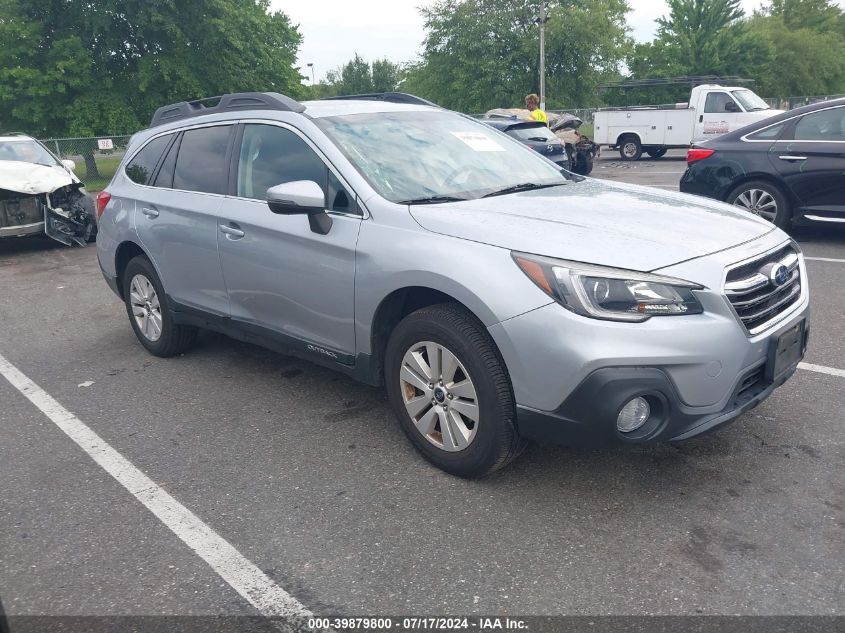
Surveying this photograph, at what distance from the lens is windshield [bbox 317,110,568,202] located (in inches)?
145

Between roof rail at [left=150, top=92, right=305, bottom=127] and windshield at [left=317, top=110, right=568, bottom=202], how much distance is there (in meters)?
0.34

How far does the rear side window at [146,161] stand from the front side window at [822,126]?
6.29m

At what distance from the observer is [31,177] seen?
32.4ft

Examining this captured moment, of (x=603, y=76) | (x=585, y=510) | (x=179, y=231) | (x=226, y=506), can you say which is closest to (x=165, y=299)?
(x=179, y=231)

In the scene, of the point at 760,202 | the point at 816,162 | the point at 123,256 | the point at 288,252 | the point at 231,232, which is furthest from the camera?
the point at 760,202

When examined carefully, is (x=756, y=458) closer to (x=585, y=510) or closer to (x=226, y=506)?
(x=585, y=510)

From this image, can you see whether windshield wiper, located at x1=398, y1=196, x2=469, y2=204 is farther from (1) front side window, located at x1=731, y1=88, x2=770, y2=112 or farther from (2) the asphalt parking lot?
(1) front side window, located at x1=731, y1=88, x2=770, y2=112

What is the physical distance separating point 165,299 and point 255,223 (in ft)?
4.24

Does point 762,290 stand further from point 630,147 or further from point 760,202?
point 630,147

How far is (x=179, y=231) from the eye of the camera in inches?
183

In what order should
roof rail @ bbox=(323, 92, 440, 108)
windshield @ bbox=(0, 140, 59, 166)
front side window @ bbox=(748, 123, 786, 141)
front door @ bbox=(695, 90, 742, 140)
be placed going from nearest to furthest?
roof rail @ bbox=(323, 92, 440, 108) → front side window @ bbox=(748, 123, 786, 141) → windshield @ bbox=(0, 140, 59, 166) → front door @ bbox=(695, 90, 742, 140)

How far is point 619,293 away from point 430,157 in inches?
60.5

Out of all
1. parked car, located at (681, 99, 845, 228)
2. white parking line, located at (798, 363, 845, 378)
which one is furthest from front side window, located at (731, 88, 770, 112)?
white parking line, located at (798, 363, 845, 378)

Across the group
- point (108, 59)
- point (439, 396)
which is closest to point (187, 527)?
point (439, 396)
